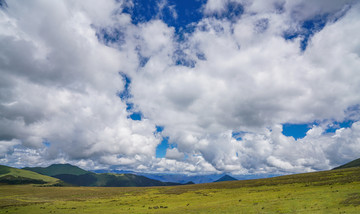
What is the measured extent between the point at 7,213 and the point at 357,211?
8259 centimetres

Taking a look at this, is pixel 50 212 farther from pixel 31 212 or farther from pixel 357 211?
pixel 357 211

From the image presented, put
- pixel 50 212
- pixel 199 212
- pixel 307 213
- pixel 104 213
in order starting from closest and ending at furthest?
pixel 307 213
pixel 199 212
pixel 104 213
pixel 50 212

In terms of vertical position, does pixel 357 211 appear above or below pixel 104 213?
above

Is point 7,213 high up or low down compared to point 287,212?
down

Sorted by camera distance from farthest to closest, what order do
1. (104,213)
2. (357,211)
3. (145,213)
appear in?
(104,213) → (145,213) → (357,211)

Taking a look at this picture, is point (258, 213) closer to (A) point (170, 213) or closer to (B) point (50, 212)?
(A) point (170, 213)

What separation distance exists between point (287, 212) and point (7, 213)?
73.4m

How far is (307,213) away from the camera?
107ft

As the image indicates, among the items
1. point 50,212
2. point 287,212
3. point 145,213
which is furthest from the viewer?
point 50,212

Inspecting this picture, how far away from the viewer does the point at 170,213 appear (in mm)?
47062

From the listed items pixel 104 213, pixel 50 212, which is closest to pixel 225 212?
pixel 104 213

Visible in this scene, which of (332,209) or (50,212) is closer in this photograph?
(332,209)

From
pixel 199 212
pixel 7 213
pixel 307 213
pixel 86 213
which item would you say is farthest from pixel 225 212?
pixel 7 213

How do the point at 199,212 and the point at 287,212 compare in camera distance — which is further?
the point at 199,212
